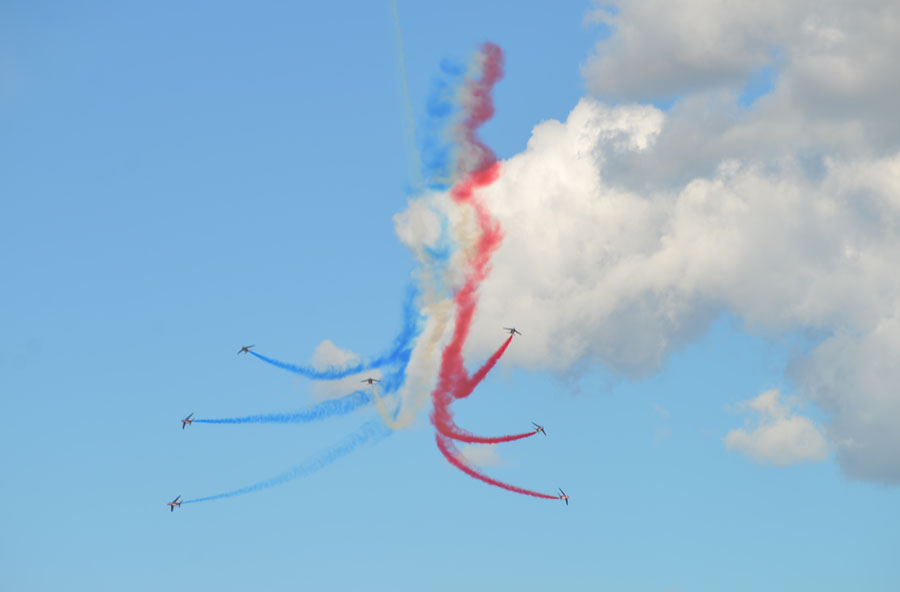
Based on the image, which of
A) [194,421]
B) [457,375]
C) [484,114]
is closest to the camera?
[484,114]

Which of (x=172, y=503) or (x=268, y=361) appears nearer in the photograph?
(x=268, y=361)

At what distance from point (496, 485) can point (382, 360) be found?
18.1 m

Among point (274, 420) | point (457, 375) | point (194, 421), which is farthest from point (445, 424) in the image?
point (194, 421)

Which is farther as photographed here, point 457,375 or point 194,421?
point 194,421

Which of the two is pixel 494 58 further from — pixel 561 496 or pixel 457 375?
pixel 561 496

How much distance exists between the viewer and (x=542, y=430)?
18338 cm

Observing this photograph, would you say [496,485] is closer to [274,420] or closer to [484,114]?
[274,420]

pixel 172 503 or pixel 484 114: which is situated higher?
pixel 484 114

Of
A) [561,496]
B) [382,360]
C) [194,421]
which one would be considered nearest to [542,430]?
[561,496]

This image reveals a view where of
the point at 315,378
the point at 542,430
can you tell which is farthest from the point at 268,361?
the point at 542,430

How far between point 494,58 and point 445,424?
35.8 metres

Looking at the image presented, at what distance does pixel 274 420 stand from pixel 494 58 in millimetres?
40981

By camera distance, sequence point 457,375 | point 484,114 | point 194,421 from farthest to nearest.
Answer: point 194,421
point 457,375
point 484,114

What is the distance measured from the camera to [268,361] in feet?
556
